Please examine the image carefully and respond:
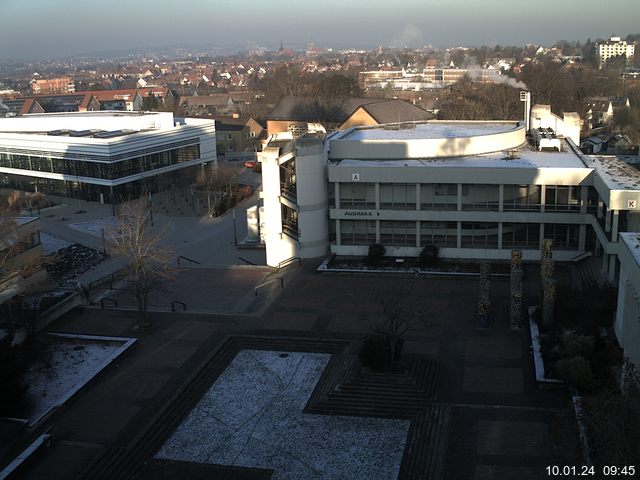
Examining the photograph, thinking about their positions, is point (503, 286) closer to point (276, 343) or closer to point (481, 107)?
point (276, 343)

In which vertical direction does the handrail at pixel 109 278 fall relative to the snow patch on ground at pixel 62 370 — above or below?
above

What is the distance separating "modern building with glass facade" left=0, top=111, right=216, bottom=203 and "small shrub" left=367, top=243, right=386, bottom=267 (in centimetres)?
2548

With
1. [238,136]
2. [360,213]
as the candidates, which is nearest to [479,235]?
[360,213]

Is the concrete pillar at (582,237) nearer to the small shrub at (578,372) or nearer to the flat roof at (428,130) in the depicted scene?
the flat roof at (428,130)

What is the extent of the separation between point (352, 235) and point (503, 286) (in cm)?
838

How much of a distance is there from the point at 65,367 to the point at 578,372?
54.4 feet

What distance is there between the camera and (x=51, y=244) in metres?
41.7

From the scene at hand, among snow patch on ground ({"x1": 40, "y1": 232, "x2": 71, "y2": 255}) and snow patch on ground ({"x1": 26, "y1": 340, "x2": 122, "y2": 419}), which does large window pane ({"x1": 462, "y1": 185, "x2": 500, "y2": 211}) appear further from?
snow patch on ground ({"x1": 40, "y1": 232, "x2": 71, "y2": 255})

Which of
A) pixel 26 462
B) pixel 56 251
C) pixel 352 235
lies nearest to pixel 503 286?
pixel 352 235

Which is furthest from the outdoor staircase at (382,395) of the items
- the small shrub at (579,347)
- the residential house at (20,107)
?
the residential house at (20,107)

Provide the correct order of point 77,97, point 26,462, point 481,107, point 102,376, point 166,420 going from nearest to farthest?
point 26,462 → point 166,420 → point 102,376 → point 481,107 → point 77,97

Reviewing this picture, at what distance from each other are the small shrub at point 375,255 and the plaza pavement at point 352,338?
6.45ft

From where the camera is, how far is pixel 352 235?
3522 centimetres

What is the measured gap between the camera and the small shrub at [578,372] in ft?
64.1
